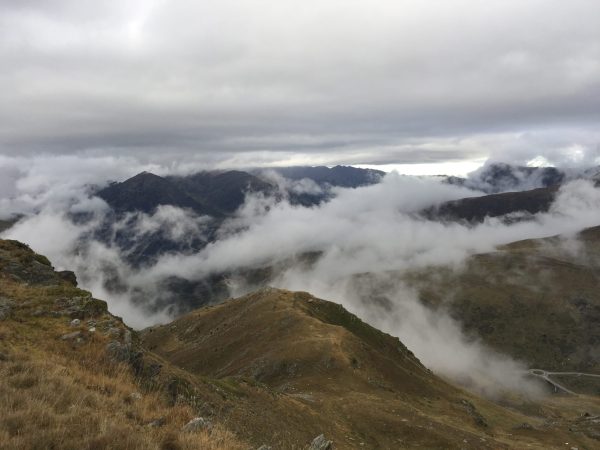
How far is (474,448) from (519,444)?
17.9m

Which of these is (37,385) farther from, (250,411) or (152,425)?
(250,411)

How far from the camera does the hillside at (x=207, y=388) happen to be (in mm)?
12016

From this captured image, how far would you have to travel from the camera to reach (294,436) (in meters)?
31.5

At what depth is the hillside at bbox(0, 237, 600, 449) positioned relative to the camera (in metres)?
12.0

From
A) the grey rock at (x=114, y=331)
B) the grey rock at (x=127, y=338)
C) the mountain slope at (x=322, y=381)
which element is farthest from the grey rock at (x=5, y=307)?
the mountain slope at (x=322, y=381)

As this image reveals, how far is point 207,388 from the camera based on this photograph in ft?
105

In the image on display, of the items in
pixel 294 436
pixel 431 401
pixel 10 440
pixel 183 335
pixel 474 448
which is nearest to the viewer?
pixel 10 440

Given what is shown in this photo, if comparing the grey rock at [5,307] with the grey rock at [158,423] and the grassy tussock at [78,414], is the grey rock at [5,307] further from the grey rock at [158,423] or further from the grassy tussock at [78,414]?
the grey rock at [158,423]

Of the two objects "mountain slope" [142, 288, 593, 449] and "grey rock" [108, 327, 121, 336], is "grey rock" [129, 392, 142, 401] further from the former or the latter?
"grey rock" [108, 327, 121, 336]

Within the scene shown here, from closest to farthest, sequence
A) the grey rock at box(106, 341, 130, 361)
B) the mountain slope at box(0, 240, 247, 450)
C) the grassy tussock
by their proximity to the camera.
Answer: the grassy tussock
the mountain slope at box(0, 240, 247, 450)
the grey rock at box(106, 341, 130, 361)

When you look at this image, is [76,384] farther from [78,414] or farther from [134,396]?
[78,414]

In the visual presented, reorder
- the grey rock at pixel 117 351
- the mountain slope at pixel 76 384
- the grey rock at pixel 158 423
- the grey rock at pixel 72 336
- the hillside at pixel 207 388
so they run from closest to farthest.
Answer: the mountain slope at pixel 76 384 → the hillside at pixel 207 388 → the grey rock at pixel 158 423 → the grey rock at pixel 117 351 → the grey rock at pixel 72 336

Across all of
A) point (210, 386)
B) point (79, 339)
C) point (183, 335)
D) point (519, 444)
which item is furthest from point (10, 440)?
point (183, 335)

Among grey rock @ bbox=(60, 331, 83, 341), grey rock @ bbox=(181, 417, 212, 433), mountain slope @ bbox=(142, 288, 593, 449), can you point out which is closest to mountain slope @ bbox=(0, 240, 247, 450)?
grey rock @ bbox=(60, 331, 83, 341)
